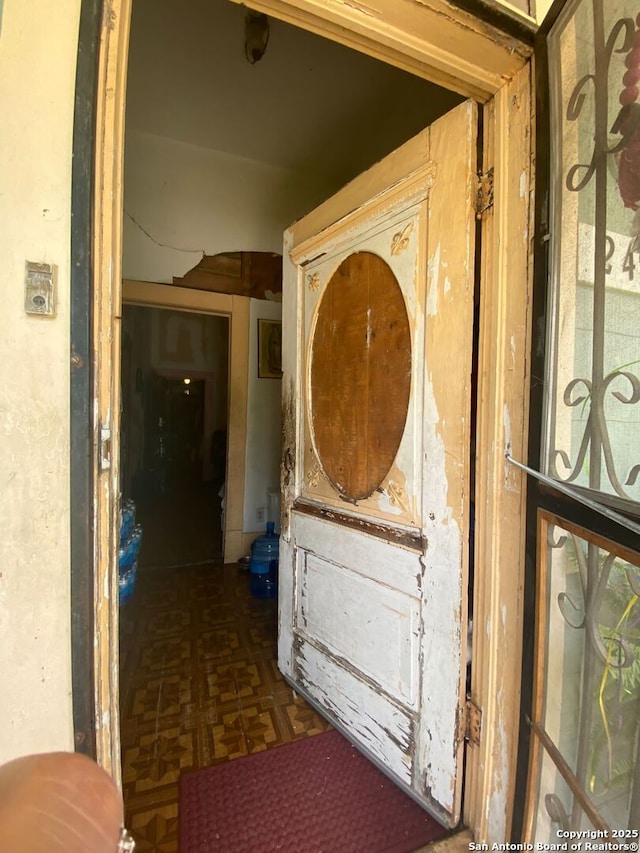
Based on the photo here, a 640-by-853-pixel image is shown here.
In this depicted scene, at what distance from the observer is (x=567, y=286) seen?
0.86 metres

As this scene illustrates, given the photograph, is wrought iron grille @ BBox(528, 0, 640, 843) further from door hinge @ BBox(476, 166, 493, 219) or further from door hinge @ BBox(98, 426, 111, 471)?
door hinge @ BBox(98, 426, 111, 471)

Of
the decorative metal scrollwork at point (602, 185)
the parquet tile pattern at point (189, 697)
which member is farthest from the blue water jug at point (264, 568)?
the decorative metal scrollwork at point (602, 185)

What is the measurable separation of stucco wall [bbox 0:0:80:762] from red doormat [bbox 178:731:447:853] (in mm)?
752

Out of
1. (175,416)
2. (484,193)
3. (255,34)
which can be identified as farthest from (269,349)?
(175,416)

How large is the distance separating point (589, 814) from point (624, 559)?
540mm

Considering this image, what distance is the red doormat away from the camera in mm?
1119

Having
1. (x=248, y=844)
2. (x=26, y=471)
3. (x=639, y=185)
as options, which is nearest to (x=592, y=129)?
(x=639, y=185)

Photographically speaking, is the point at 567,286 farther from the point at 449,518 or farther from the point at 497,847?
the point at 497,847

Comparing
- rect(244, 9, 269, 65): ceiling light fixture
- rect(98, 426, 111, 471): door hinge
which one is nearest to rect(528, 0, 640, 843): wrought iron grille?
rect(98, 426, 111, 471): door hinge

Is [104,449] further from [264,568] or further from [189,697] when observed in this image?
[264,568]

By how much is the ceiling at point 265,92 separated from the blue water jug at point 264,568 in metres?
2.77

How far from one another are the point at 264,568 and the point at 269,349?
1.68m

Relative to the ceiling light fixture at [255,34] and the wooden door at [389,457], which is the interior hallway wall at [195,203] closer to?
the ceiling light fixture at [255,34]

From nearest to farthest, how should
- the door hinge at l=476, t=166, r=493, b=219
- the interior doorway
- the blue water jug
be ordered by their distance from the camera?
1. the door hinge at l=476, t=166, r=493, b=219
2. the blue water jug
3. the interior doorway
